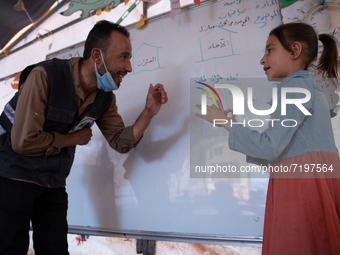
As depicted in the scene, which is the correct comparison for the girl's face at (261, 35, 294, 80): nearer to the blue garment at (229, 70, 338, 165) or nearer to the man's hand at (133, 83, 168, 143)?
the blue garment at (229, 70, 338, 165)

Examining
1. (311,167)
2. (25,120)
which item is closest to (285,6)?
(311,167)

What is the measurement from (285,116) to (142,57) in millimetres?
1001

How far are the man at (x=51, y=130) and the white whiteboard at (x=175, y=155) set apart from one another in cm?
18

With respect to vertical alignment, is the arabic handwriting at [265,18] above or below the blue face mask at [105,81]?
above

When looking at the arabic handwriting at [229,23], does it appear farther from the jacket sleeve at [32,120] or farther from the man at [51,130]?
the jacket sleeve at [32,120]

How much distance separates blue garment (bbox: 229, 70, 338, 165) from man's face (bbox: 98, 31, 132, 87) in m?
0.65

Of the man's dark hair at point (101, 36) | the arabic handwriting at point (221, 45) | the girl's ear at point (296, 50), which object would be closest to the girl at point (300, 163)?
the girl's ear at point (296, 50)

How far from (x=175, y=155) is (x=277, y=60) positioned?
673 mm

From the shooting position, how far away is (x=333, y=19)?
110 cm

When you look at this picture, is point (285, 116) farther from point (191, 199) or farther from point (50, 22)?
point (50, 22)

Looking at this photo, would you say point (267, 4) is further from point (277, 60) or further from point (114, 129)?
point (114, 129)

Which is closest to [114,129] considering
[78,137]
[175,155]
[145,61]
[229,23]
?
[78,137]

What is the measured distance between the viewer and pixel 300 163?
739 mm

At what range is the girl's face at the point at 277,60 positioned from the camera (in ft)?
2.81
